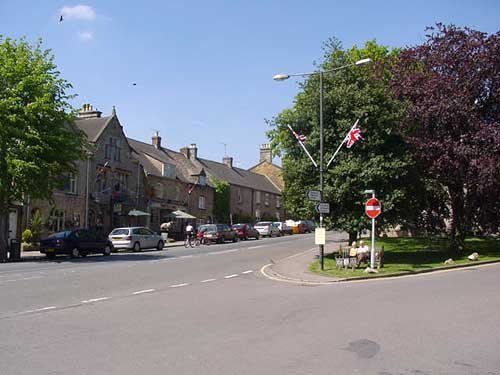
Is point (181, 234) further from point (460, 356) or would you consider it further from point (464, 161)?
point (460, 356)

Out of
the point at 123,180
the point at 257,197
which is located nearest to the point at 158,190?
the point at 123,180

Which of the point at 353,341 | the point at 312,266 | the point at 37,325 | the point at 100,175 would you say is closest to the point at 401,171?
the point at 312,266

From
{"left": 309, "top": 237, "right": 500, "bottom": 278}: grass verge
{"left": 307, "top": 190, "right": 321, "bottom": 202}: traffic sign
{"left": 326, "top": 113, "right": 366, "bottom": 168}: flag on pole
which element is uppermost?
{"left": 326, "top": 113, "right": 366, "bottom": 168}: flag on pole

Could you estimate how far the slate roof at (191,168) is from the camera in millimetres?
51688

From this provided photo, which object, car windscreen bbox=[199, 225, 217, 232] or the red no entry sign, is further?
car windscreen bbox=[199, 225, 217, 232]

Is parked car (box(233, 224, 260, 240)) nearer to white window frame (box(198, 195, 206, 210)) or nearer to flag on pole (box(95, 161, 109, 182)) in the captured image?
white window frame (box(198, 195, 206, 210))

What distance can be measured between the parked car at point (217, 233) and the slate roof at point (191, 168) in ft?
33.2

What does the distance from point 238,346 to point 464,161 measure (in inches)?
781

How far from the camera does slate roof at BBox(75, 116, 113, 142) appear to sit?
141 feet

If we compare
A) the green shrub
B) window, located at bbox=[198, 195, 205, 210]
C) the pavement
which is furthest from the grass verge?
window, located at bbox=[198, 195, 205, 210]

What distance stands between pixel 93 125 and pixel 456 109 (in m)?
29.8

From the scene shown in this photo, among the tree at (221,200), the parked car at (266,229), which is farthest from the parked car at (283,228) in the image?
the tree at (221,200)

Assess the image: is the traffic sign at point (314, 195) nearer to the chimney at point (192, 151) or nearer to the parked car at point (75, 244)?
the parked car at point (75, 244)

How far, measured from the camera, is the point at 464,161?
2478cm
